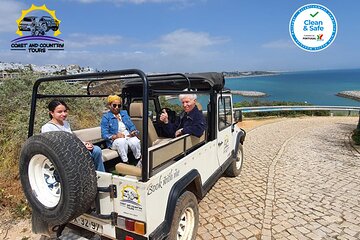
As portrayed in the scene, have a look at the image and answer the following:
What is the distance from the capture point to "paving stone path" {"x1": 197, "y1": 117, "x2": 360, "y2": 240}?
352 centimetres

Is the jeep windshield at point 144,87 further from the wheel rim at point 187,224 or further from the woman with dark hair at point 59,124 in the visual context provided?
the wheel rim at point 187,224

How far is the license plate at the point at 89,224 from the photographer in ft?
8.04

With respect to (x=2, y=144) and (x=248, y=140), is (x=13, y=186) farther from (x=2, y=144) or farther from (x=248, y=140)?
(x=248, y=140)

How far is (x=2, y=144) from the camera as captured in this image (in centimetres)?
612

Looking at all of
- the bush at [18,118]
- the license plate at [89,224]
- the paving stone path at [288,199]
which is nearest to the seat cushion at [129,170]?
the license plate at [89,224]

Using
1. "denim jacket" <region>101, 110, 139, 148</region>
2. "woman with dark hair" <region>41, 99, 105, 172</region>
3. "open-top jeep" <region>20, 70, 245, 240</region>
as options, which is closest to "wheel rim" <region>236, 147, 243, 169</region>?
"open-top jeep" <region>20, 70, 245, 240</region>

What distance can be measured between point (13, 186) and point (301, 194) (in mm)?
5789

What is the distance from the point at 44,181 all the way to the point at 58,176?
40 centimetres

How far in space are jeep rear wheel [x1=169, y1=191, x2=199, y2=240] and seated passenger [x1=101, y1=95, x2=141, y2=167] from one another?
1.25 meters

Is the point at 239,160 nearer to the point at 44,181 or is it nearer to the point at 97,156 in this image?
the point at 97,156

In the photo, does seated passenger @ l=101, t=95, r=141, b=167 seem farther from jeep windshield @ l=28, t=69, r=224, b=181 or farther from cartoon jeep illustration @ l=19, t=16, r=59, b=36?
cartoon jeep illustration @ l=19, t=16, r=59, b=36

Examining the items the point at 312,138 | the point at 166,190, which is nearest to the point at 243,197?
the point at 166,190

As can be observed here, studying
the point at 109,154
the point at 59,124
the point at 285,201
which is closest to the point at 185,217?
the point at 109,154

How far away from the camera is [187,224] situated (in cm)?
305
